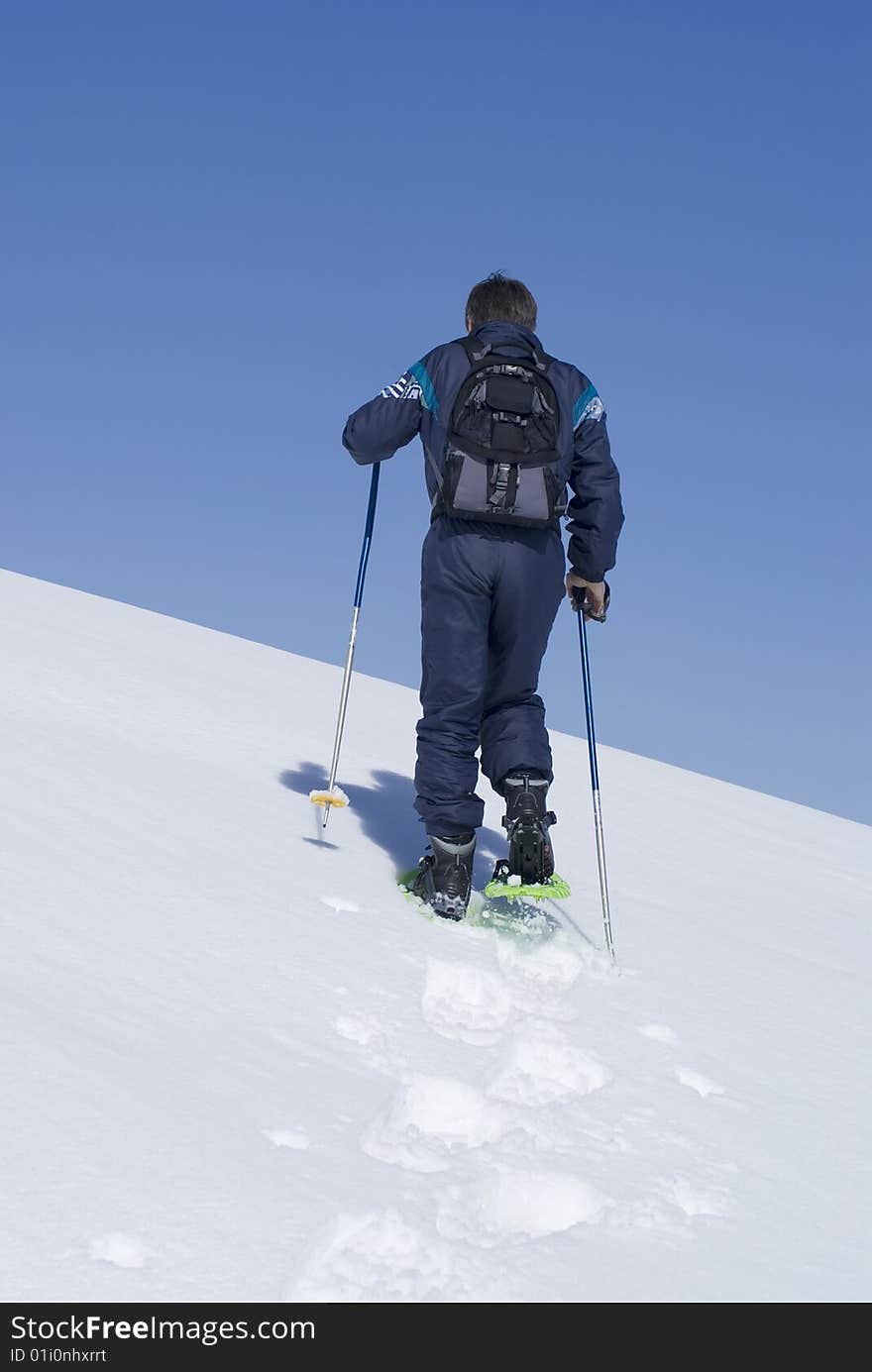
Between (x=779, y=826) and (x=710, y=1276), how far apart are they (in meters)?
5.93

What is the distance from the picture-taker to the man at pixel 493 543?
11.7 feet

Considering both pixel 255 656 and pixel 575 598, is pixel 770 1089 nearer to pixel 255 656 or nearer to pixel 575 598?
pixel 575 598

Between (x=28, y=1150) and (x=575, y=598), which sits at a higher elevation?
(x=575, y=598)

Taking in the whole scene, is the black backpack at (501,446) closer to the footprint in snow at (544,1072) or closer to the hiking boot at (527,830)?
the hiking boot at (527,830)

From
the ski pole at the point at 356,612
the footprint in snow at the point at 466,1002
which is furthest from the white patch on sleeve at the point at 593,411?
the footprint in snow at the point at 466,1002

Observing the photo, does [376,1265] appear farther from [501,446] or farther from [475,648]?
[501,446]

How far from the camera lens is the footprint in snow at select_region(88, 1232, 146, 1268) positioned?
151cm

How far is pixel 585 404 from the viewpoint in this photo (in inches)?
148

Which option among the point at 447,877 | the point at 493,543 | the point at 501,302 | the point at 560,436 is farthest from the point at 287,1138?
the point at 501,302

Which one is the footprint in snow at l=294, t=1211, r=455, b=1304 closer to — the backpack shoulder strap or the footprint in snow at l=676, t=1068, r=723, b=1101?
Answer: the footprint in snow at l=676, t=1068, r=723, b=1101

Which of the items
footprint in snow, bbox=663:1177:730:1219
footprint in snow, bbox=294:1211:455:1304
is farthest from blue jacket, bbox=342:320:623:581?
footprint in snow, bbox=294:1211:455:1304
